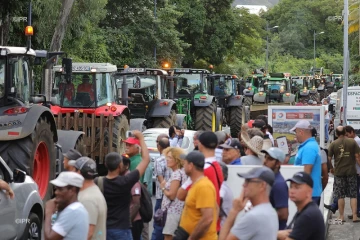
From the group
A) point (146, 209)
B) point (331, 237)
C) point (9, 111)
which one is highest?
point (9, 111)

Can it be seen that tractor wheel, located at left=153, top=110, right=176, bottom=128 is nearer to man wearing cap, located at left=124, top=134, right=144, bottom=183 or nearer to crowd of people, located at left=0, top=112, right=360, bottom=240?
crowd of people, located at left=0, top=112, right=360, bottom=240

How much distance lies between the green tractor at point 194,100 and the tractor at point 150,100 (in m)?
3.32

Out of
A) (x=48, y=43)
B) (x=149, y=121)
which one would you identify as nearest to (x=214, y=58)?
(x=48, y=43)

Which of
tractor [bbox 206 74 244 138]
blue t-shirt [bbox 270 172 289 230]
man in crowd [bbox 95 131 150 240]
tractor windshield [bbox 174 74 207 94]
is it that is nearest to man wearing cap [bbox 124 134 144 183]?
man in crowd [bbox 95 131 150 240]

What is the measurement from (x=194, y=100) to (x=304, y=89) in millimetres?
27599

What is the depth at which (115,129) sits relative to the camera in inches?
807

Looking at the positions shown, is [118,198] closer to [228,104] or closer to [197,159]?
[197,159]

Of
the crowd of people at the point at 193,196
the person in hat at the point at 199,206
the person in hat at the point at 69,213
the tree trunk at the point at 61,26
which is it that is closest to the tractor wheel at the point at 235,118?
the tree trunk at the point at 61,26

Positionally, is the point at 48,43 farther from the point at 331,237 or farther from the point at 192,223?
the point at 192,223

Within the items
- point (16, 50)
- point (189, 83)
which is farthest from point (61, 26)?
point (16, 50)

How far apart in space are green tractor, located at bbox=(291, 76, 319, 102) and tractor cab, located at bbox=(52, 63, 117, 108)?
31.9m

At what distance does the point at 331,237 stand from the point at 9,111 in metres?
5.30

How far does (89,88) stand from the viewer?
69.9 ft

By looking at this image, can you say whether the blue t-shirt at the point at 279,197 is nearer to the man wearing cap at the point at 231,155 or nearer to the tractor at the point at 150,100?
the man wearing cap at the point at 231,155
